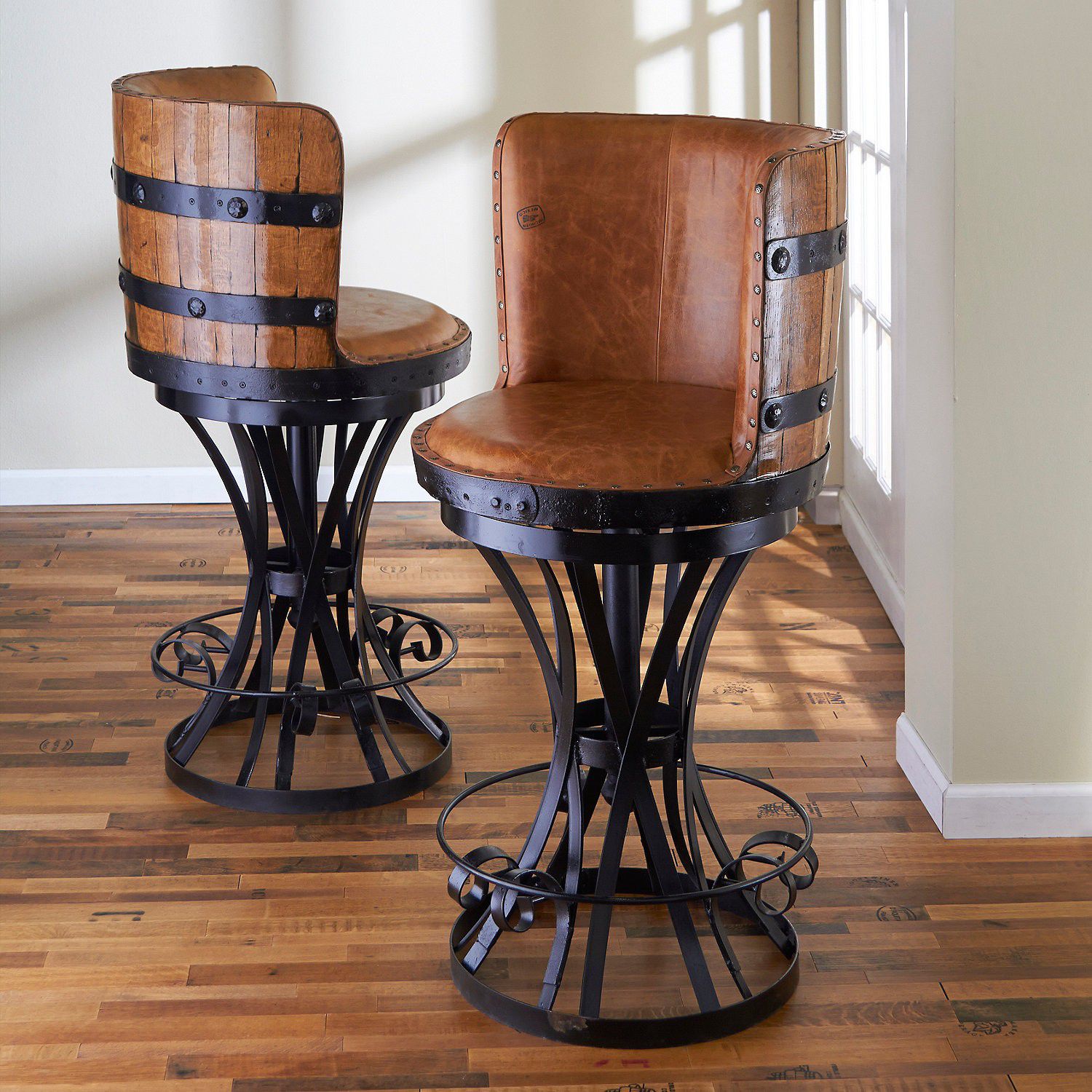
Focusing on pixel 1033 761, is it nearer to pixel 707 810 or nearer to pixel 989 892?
pixel 989 892

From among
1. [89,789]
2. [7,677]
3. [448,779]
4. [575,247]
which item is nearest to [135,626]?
[7,677]

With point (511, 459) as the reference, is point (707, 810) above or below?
below

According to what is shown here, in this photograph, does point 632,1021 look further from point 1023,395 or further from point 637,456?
point 1023,395

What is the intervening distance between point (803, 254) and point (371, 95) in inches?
110

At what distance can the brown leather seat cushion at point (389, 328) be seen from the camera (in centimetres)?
250

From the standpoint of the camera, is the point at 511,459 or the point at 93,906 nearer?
the point at 511,459

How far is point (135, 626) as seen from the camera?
11.6ft

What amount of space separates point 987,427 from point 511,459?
36.8 inches

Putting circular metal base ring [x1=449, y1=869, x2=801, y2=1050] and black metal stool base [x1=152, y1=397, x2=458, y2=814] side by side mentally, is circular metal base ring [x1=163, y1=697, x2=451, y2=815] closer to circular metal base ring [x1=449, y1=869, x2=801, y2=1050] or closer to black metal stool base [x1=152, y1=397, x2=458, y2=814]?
black metal stool base [x1=152, y1=397, x2=458, y2=814]

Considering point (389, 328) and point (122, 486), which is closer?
point (389, 328)

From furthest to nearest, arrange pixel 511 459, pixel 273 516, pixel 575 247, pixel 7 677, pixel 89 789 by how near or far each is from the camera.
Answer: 1. pixel 273 516
2. pixel 7 677
3. pixel 89 789
4. pixel 575 247
5. pixel 511 459

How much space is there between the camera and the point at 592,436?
6.17ft

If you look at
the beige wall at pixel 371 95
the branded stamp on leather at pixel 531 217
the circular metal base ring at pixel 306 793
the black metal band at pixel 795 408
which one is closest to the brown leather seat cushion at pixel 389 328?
the branded stamp on leather at pixel 531 217

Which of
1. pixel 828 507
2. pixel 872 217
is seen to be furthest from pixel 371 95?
pixel 828 507
